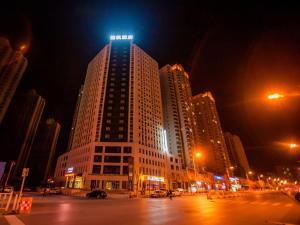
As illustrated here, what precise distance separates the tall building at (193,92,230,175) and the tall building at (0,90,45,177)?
5629 inches

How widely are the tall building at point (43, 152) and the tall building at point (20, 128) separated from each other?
2470 centimetres

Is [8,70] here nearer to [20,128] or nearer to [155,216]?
[20,128]

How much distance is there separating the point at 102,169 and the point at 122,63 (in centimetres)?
6073

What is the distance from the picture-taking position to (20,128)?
441 feet

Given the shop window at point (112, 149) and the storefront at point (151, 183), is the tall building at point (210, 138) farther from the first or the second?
the shop window at point (112, 149)

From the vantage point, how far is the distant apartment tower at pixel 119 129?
230ft

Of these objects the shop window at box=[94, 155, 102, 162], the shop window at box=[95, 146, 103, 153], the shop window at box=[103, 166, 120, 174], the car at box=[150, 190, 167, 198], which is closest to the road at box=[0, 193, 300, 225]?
the car at box=[150, 190, 167, 198]

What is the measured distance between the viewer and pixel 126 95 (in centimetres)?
8988

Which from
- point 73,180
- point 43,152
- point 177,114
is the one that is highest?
point 177,114

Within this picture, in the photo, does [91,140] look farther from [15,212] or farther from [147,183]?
[15,212]

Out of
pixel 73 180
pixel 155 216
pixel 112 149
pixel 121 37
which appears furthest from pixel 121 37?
pixel 155 216

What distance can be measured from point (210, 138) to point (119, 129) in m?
109

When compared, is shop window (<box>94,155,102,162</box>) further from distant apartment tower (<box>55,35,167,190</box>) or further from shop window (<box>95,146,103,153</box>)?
shop window (<box>95,146,103,153</box>)

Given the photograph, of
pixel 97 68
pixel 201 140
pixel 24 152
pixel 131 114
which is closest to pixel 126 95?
pixel 131 114
